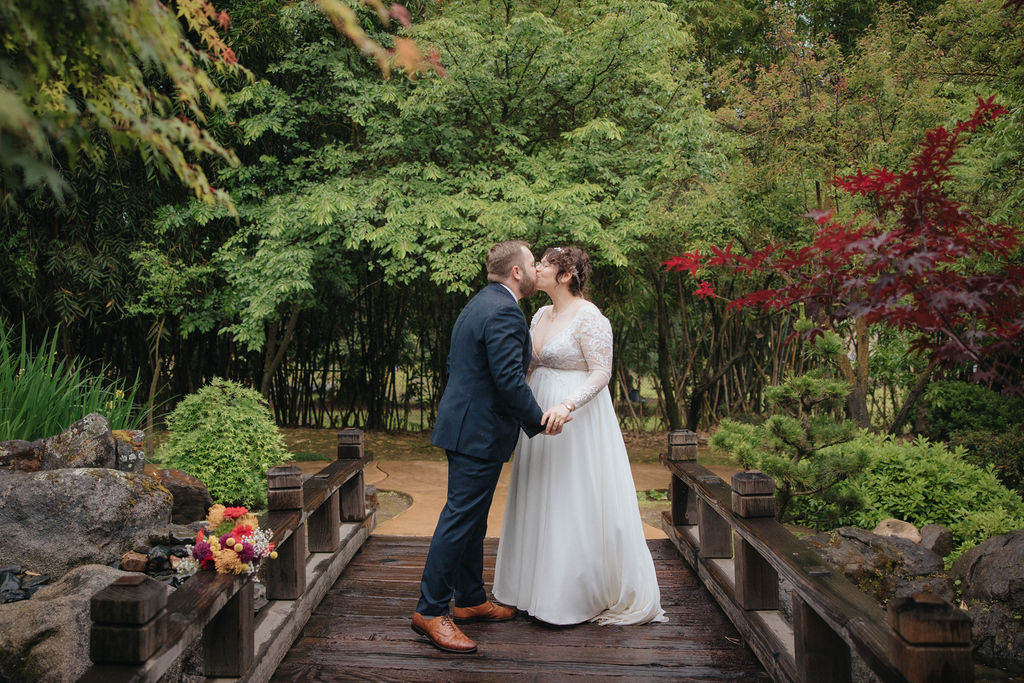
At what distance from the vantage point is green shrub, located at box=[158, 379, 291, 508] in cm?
474

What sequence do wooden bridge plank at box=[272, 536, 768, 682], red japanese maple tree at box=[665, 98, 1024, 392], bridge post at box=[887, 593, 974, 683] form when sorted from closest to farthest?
bridge post at box=[887, 593, 974, 683]
red japanese maple tree at box=[665, 98, 1024, 392]
wooden bridge plank at box=[272, 536, 768, 682]

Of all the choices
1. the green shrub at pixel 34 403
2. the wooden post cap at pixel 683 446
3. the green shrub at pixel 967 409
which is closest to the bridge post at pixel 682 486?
the wooden post cap at pixel 683 446

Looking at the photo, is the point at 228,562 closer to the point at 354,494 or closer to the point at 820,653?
the point at 820,653

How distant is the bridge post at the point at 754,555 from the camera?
2.75 metres

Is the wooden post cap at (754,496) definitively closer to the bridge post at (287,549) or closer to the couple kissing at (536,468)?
the couple kissing at (536,468)

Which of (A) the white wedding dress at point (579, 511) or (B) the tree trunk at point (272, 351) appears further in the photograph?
(B) the tree trunk at point (272, 351)

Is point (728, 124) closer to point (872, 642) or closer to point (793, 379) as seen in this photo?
point (793, 379)

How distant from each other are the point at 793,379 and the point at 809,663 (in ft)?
7.86

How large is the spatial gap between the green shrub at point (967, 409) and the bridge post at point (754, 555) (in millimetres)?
5254

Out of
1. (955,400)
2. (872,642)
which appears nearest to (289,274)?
(872,642)

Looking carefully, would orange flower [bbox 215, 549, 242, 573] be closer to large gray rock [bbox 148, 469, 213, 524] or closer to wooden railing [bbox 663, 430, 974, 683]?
wooden railing [bbox 663, 430, 974, 683]

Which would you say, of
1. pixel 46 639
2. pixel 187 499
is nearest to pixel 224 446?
pixel 187 499

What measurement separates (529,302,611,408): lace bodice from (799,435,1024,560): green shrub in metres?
2.74

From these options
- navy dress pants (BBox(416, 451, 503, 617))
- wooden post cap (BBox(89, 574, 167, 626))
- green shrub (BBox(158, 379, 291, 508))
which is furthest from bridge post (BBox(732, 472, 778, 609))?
green shrub (BBox(158, 379, 291, 508))
